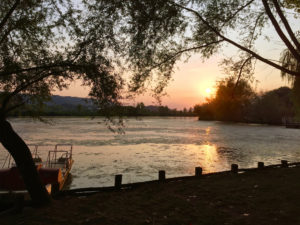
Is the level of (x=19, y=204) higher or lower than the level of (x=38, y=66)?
lower

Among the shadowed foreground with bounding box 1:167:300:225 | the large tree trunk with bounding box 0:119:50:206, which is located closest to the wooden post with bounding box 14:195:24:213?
the shadowed foreground with bounding box 1:167:300:225

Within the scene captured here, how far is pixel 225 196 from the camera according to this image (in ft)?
31.2

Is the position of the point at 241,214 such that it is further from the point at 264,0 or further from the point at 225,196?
the point at 264,0

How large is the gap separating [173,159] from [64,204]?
20.3 metres

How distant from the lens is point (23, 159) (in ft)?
28.1

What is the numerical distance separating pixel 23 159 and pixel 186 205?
19.2 feet

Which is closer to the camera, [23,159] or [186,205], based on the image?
[23,159]

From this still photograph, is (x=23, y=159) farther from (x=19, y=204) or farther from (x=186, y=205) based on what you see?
(x=186, y=205)

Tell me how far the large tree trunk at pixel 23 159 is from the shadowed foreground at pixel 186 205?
0.51m

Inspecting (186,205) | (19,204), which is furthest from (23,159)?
(186,205)

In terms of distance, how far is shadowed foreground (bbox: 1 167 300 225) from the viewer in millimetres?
7379

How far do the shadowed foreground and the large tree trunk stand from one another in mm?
510

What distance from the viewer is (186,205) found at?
871 cm

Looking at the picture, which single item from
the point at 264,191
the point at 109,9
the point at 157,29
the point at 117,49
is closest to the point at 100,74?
the point at 117,49
